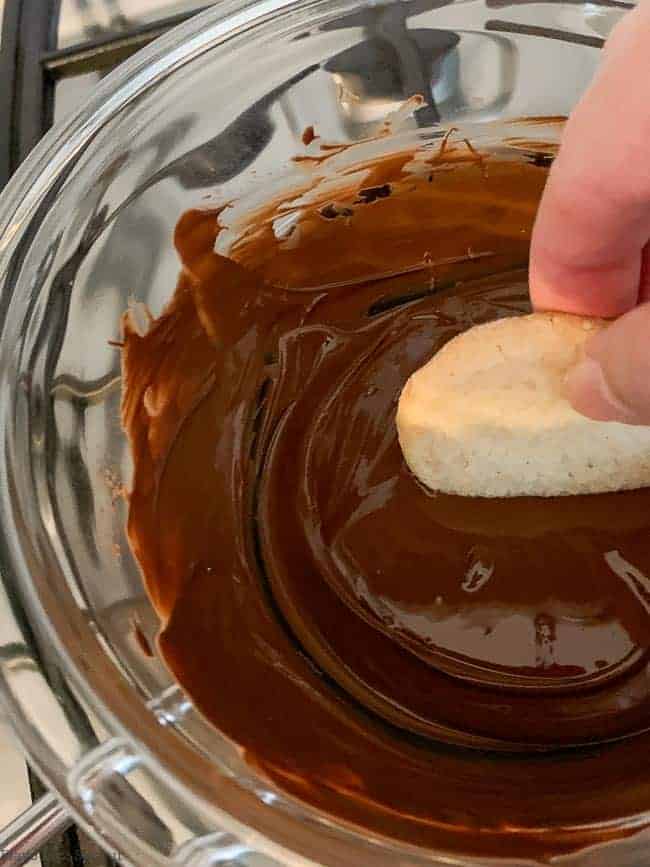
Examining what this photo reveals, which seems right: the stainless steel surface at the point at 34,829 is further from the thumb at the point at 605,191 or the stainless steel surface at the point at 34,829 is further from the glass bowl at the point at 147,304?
the thumb at the point at 605,191

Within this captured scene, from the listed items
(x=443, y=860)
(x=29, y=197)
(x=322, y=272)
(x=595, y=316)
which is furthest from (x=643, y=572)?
(x=29, y=197)

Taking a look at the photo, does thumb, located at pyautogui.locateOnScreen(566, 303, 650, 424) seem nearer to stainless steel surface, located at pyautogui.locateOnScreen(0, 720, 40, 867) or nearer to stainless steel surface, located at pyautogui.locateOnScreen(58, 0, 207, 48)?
stainless steel surface, located at pyautogui.locateOnScreen(0, 720, 40, 867)

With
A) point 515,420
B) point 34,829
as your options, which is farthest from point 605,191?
point 34,829

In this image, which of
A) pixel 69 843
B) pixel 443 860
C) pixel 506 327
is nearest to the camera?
pixel 443 860

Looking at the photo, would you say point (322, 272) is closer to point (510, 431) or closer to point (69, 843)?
point (510, 431)

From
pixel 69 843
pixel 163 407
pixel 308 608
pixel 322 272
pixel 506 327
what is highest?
pixel 322 272

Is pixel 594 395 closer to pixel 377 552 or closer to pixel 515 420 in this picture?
pixel 515 420
